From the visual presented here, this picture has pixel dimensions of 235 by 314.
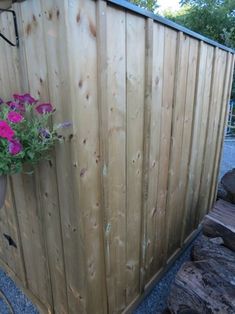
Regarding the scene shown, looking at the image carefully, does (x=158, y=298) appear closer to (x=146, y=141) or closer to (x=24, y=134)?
(x=146, y=141)

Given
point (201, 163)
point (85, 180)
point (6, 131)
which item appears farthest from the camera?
point (201, 163)

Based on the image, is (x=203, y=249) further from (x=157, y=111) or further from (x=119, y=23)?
(x=119, y=23)

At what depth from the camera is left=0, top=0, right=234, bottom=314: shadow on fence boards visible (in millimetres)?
906

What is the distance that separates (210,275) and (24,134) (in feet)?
4.37

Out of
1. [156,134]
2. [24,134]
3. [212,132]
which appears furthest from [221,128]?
[24,134]

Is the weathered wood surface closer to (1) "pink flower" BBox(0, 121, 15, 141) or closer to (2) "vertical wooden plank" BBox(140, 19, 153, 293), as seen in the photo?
(2) "vertical wooden plank" BBox(140, 19, 153, 293)

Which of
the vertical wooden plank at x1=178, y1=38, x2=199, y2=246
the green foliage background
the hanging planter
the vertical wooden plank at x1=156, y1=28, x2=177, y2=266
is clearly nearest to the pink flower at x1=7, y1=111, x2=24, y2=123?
the hanging planter

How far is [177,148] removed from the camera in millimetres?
1698

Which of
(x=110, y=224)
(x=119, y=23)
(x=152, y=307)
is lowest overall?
(x=152, y=307)

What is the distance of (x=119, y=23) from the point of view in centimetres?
98

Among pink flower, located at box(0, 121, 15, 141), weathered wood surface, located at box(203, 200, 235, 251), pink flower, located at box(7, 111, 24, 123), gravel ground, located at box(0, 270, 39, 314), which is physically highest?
pink flower, located at box(7, 111, 24, 123)

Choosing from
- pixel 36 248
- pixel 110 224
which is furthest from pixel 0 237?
pixel 110 224

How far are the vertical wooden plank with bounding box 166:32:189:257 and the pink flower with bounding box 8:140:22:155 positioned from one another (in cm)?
103

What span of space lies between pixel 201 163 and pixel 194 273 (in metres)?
1.03
